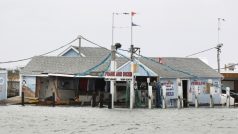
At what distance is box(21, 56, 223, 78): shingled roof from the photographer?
2137 inches

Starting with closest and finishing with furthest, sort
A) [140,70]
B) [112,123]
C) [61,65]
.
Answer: [112,123] → [140,70] → [61,65]

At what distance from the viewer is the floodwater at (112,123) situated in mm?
30703

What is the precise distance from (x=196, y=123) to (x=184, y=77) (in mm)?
18636

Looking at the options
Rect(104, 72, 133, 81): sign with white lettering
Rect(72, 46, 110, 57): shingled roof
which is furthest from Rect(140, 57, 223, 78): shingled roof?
Rect(72, 46, 110, 57): shingled roof

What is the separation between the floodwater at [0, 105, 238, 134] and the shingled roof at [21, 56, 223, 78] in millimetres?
10960

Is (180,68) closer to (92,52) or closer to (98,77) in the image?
(98,77)

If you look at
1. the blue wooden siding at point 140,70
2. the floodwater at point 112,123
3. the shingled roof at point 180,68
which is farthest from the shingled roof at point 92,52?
the floodwater at point 112,123

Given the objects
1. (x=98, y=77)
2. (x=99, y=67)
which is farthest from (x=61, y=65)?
(x=98, y=77)

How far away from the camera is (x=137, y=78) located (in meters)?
54.6

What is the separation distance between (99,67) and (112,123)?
66.9 feet

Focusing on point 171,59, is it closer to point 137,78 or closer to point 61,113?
point 137,78

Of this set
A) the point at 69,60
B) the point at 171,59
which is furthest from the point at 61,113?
the point at 171,59

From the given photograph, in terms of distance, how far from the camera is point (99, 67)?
54.8m

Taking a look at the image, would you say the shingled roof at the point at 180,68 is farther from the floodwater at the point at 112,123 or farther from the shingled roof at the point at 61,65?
the floodwater at the point at 112,123
